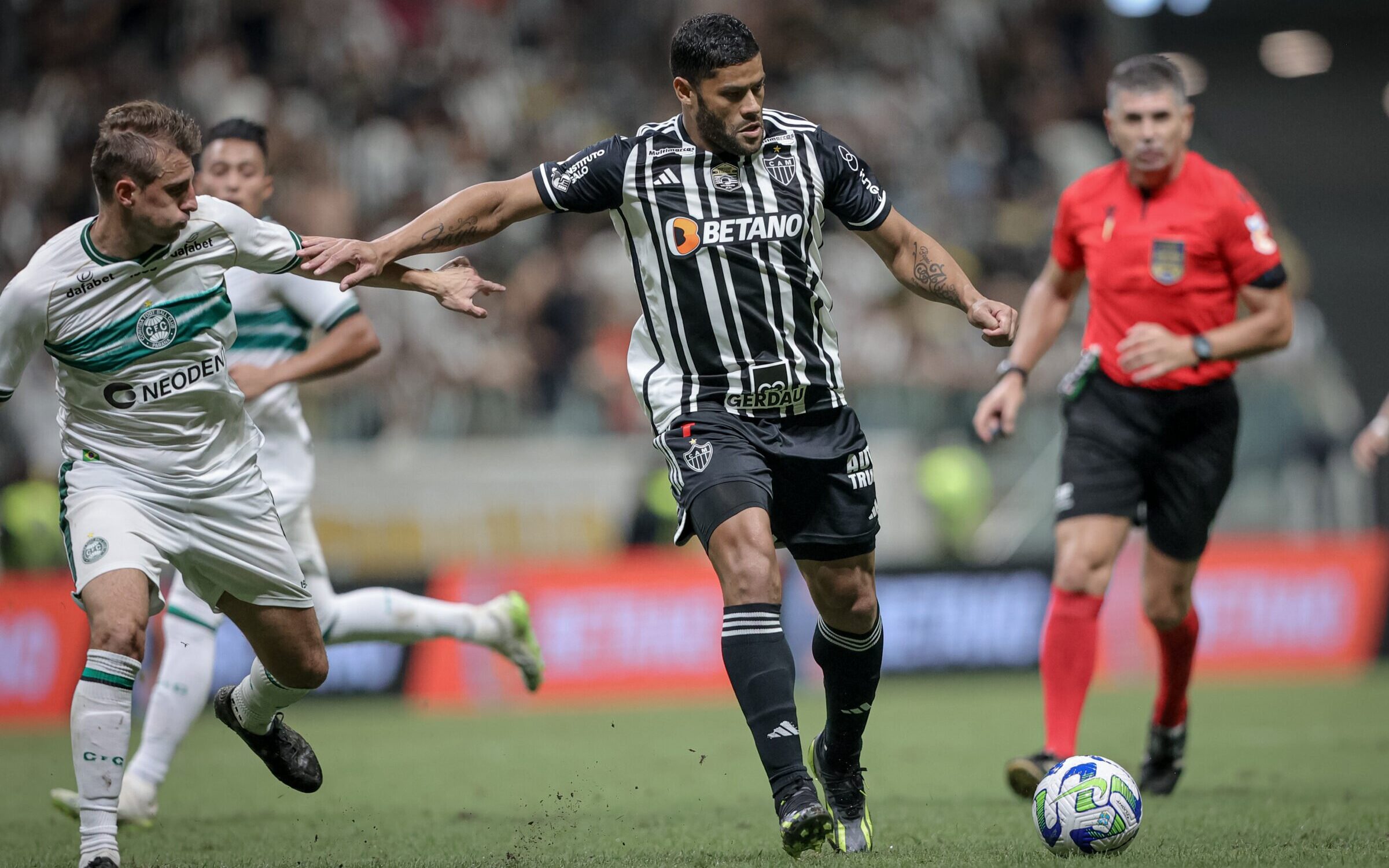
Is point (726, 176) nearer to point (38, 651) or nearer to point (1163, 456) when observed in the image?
point (1163, 456)

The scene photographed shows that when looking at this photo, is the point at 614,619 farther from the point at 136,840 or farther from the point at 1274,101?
the point at 1274,101

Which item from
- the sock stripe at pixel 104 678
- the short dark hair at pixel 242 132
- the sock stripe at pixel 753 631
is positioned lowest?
the sock stripe at pixel 104 678

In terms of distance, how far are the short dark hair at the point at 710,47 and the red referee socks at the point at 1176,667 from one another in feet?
11.3

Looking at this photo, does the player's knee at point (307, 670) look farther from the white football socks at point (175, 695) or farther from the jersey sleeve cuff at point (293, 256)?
the jersey sleeve cuff at point (293, 256)

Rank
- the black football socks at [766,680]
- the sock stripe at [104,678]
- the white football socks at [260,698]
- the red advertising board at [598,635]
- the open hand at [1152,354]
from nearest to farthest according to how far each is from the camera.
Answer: the black football socks at [766,680] → the sock stripe at [104,678] → the white football socks at [260,698] → the open hand at [1152,354] → the red advertising board at [598,635]

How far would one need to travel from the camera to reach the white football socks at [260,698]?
18.8 ft

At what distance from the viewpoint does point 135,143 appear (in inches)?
193

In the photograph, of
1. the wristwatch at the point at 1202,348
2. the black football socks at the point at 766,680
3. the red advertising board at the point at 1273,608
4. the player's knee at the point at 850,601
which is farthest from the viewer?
the red advertising board at the point at 1273,608

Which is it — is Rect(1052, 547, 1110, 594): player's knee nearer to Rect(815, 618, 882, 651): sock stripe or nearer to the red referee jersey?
the red referee jersey

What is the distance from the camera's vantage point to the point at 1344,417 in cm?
1372

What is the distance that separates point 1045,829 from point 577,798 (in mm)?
2676

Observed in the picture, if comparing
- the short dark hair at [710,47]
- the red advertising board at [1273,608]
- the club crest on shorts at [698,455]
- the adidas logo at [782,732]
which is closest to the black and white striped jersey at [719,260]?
the club crest on shorts at [698,455]

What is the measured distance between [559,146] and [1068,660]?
11.4 m

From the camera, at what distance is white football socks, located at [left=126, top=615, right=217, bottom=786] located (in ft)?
21.4
